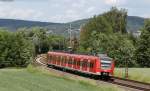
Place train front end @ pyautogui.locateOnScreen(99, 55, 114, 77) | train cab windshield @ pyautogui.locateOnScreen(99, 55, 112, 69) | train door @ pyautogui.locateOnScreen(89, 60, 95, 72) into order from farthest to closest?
train door @ pyautogui.locateOnScreen(89, 60, 95, 72) < train cab windshield @ pyautogui.locateOnScreen(99, 55, 112, 69) < train front end @ pyautogui.locateOnScreen(99, 55, 114, 77)

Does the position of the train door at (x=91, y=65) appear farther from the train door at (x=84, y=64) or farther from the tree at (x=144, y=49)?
the tree at (x=144, y=49)

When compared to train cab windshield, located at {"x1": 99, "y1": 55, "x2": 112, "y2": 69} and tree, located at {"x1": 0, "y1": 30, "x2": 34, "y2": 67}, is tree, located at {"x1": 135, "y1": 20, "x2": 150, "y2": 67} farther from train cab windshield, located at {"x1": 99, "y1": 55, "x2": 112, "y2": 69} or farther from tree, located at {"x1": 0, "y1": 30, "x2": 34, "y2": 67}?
train cab windshield, located at {"x1": 99, "y1": 55, "x2": 112, "y2": 69}

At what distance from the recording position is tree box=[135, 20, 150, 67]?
380 ft

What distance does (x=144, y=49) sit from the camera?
11988 cm

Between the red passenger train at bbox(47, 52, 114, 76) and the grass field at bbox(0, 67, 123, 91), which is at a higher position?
the grass field at bbox(0, 67, 123, 91)

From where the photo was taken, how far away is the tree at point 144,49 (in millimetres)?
115800

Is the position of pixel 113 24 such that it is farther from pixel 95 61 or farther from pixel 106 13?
pixel 95 61

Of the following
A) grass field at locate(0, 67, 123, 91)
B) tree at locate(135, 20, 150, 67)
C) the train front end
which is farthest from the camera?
tree at locate(135, 20, 150, 67)

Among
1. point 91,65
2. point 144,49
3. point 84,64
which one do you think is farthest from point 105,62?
point 144,49

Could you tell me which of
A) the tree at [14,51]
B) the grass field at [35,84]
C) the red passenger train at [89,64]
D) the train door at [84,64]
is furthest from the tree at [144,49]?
the grass field at [35,84]

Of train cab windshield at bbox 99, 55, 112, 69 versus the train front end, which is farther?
train cab windshield at bbox 99, 55, 112, 69

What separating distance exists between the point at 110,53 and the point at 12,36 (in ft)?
72.9

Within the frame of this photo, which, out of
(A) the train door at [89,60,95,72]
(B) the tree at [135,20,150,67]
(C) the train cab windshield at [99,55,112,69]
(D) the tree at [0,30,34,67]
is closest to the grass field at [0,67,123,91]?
(C) the train cab windshield at [99,55,112,69]

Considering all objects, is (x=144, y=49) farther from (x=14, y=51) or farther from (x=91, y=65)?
(x=91, y=65)
